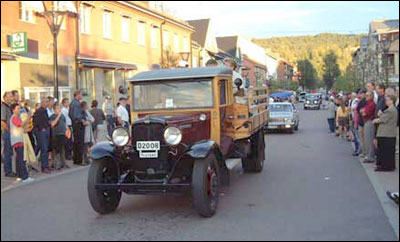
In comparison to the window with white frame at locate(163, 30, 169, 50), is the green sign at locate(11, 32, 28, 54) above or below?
below

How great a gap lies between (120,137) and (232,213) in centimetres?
203

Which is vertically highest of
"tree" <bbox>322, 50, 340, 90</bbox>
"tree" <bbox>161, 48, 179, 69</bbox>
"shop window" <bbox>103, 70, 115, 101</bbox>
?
"tree" <bbox>322, 50, 340, 90</bbox>

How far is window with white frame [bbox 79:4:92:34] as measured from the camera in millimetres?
21695

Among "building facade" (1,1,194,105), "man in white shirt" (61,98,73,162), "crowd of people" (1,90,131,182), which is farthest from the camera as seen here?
"building facade" (1,1,194,105)

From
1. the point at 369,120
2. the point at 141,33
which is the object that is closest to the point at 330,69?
the point at 141,33

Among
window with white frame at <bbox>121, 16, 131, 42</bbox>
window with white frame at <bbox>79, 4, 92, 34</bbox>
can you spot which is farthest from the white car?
window with white frame at <bbox>121, 16, 131, 42</bbox>

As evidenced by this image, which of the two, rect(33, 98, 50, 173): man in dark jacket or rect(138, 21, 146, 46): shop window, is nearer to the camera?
rect(33, 98, 50, 173): man in dark jacket

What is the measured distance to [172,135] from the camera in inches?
273

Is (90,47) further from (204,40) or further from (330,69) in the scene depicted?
(330,69)

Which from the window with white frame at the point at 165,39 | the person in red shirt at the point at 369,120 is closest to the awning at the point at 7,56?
the person in red shirt at the point at 369,120

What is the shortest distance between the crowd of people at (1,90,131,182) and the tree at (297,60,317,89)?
10289cm

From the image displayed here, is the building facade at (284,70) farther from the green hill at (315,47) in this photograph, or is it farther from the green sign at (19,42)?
the green sign at (19,42)

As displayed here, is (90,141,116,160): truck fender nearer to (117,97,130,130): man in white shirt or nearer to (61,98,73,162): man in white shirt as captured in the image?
(61,98,73,162): man in white shirt

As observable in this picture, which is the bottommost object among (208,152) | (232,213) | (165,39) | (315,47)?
(232,213)
